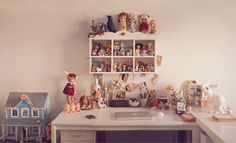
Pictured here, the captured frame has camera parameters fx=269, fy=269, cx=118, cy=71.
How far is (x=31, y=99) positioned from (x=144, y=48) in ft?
4.04

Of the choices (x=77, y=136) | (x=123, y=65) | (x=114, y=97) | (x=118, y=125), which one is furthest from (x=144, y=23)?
(x=77, y=136)

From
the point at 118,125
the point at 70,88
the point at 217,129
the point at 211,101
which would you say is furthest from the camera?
the point at 70,88

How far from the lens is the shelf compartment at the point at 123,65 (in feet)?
8.73

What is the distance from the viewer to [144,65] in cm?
269

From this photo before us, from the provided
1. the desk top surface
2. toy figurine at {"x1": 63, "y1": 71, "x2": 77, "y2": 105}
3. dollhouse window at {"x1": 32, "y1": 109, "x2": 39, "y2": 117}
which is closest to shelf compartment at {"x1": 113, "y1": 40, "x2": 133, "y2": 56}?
toy figurine at {"x1": 63, "y1": 71, "x2": 77, "y2": 105}

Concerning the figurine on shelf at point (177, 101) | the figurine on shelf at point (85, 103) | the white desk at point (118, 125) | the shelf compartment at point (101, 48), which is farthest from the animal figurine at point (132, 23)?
the white desk at point (118, 125)

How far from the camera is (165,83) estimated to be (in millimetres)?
2768

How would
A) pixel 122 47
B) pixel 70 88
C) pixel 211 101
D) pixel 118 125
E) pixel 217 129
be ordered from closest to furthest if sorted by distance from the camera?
1. pixel 217 129
2. pixel 118 125
3. pixel 211 101
4. pixel 70 88
5. pixel 122 47

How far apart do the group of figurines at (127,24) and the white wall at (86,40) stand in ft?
0.29

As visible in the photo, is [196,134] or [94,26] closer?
[196,134]

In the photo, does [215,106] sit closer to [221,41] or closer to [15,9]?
[221,41]

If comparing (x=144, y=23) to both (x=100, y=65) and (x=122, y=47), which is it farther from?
(x=100, y=65)

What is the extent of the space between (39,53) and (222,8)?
1904 millimetres

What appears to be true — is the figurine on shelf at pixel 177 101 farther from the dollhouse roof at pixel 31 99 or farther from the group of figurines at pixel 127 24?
the dollhouse roof at pixel 31 99
